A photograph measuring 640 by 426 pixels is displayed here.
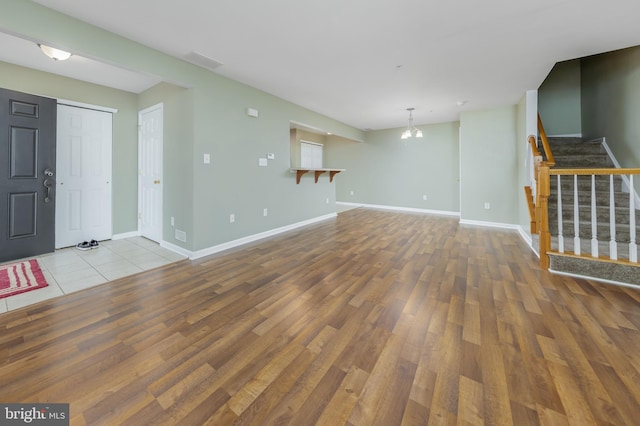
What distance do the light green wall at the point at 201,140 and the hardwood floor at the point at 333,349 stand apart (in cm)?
113

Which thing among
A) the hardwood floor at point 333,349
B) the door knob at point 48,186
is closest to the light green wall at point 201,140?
the door knob at point 48,186

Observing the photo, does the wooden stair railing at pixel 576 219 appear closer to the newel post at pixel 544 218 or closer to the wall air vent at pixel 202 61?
the newel post at pixel 544 218

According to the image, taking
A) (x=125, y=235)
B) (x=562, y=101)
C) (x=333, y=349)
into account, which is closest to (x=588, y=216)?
(x=562, y=101)

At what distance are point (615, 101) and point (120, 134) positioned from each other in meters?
7.63

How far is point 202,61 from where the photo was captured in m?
3.13

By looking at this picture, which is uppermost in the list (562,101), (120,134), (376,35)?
(562,101)

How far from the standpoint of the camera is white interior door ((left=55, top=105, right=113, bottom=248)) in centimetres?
364

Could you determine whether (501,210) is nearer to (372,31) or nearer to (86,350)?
(372,31)

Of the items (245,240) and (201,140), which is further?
(245,240)

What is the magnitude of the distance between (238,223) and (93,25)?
262 centimetres

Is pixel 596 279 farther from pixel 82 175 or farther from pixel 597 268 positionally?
pixel 82 175

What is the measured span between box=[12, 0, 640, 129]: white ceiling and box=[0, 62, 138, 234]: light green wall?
2.00ft

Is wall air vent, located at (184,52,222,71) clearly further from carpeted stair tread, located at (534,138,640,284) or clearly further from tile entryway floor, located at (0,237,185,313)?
carpeted stair tread, located at (534,138,640,284)

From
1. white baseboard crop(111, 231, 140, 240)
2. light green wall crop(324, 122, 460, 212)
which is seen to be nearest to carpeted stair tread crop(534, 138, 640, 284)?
light green wall crop(324, 122, 460, 212)
